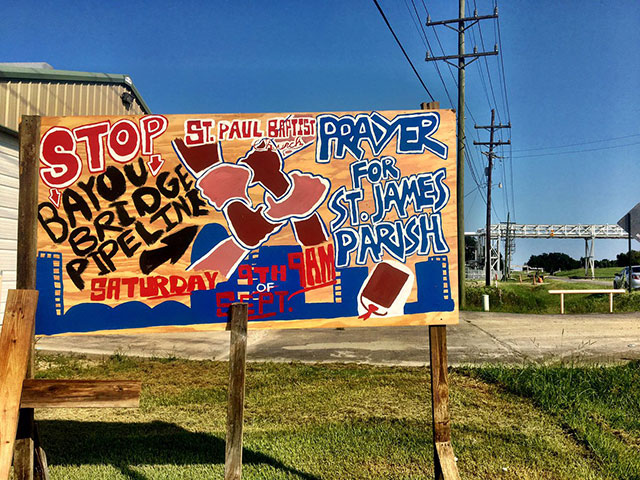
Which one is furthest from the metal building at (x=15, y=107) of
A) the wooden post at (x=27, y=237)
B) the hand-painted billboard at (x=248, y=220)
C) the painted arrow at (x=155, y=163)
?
the painted arrow at (x=155, y=163)

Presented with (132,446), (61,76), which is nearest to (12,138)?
(61,76)

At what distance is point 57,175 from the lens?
3.54 metres

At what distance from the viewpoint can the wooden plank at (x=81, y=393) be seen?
3.02 metres

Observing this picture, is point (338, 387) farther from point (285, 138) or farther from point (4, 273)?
point (4, 273)

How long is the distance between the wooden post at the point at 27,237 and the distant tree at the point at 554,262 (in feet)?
380

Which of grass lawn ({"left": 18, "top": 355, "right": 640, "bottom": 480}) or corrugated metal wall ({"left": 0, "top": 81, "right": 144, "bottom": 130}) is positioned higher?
corrugated metal wall ({"left": 0, "top": 81, "right": 144, "bottom": 130})

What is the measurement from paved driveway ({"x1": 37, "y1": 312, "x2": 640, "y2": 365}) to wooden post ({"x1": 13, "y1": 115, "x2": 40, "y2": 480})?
509 centimetres

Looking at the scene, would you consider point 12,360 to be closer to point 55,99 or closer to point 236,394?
point 236,394

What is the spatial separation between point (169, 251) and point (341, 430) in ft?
8.03

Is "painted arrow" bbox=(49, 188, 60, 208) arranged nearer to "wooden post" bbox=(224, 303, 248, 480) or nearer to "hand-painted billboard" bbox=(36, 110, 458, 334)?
"hand-painted billboard" bbox=(36, 110, 458, 334)

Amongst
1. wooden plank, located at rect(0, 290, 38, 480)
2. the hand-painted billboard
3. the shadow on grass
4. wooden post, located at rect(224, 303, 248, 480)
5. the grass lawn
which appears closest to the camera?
wooden plank, located at rect(0, 290, 38, 480)

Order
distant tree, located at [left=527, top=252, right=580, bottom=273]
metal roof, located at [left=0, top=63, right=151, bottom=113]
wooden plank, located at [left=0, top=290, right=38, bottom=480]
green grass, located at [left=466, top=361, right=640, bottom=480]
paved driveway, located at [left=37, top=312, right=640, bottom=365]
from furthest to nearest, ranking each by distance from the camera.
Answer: distant tree, located at [left=527, top=252, right=580, bottom=273] → metal roof, located at [left=0, top=63, right=151, bottom=113] → paved driveway, located at [left=37, top=312, right=640, bottom=365] → green grass, located at [left=466, top=361, right=640, bottom=480] → wooden plank, located at [left=0, top=290, right=38, bottom=480]

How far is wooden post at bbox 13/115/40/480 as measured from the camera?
10.9 ft

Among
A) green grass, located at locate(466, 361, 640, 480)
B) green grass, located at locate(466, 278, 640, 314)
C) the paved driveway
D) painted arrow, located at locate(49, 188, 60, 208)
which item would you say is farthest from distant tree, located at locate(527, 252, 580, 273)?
painted arrow, located at locate(49, 188, 60, 208)
